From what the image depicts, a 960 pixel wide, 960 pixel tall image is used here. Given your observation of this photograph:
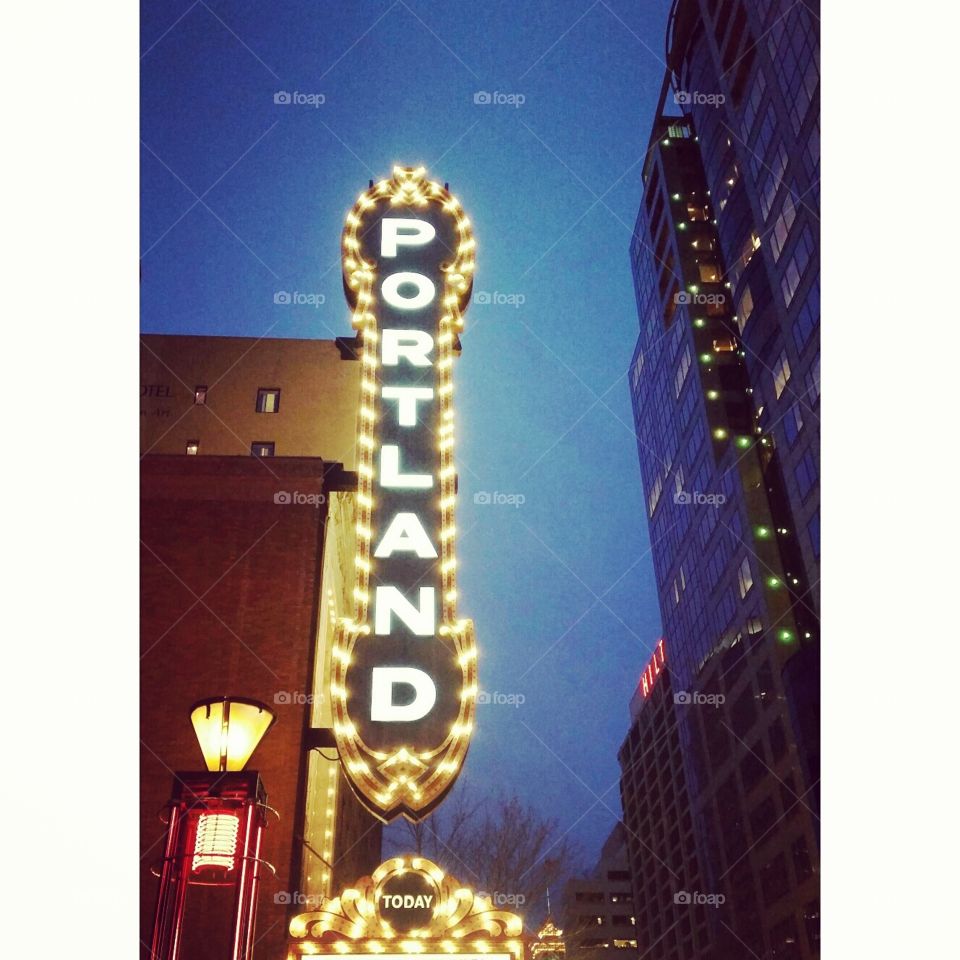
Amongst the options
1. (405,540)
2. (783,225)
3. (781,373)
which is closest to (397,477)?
(405,540)

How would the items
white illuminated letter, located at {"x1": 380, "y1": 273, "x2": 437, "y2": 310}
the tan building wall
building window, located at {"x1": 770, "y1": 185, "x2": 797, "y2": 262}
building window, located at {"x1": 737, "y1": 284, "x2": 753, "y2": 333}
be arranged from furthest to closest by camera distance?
building window, located at {"x1": 737, "y1": 284, "x2": 753, "y2": 333} → building window, located at {"x1": 770, "y1": 185, "x2": 797, "y2": 262} → the tan building wall → white illuminated letter, located at {"x1": 380, "y1": 273, "x2": 437, "y2": 310}

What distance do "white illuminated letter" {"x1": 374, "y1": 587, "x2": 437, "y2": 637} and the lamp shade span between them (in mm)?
1812

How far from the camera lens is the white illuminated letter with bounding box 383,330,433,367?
438 inches

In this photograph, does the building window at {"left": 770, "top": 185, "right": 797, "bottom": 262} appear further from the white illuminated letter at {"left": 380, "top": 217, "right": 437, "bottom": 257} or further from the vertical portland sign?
the white illuminated letter at {"left": 380, "top": 217, "right": 437, "bottom": 257}

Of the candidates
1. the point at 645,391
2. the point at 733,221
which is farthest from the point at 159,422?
the point at 645,391

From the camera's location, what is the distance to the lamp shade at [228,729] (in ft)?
24.6

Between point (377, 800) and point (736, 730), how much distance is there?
43387 mm

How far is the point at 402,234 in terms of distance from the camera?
41.3 feet

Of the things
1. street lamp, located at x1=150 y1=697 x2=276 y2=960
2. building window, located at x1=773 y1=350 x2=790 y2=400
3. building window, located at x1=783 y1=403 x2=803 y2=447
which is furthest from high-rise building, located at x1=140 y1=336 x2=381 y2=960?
building window, located at x1=773 y1=350 x2=790 y2=400

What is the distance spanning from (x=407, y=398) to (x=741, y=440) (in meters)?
37.6

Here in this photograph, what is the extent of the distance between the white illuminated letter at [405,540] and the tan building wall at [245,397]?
10906 mm

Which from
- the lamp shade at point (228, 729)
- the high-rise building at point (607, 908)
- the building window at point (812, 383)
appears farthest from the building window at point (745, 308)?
the high-rise building at point (607, 908)
